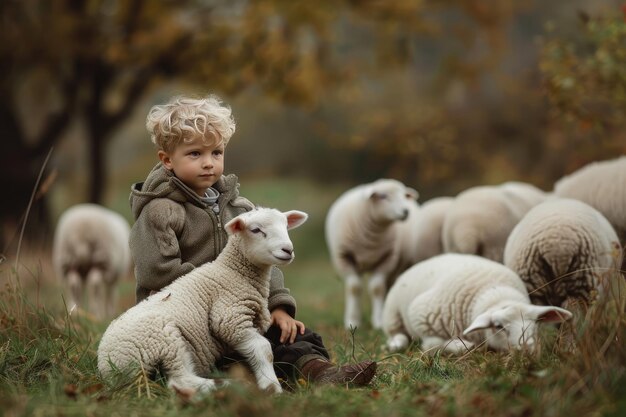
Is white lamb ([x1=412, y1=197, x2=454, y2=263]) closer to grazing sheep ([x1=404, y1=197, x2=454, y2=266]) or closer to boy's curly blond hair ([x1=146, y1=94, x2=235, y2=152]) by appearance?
grazing sheep ([x1=404, y1=197, x2=454, y2=266])

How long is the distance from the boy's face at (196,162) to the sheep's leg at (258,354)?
0.82 metres

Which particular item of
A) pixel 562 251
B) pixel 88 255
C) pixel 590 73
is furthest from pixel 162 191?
pixel 88 255

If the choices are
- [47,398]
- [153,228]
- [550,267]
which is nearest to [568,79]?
[550,267]

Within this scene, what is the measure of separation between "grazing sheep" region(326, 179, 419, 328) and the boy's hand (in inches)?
134

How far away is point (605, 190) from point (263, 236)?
3.86 meters

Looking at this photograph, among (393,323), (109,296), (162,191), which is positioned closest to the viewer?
(162,191)

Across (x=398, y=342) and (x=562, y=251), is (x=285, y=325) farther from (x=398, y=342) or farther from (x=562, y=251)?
(x=562, y=251)

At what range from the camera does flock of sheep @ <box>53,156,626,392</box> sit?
3.72 m

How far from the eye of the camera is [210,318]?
3777 millimetres

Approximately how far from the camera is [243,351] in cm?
374

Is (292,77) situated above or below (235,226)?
below

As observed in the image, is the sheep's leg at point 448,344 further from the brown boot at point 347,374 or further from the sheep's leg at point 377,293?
the sheep's leg at point 377,293

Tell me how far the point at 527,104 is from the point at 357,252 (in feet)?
29.7

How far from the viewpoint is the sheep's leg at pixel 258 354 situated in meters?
3.68
